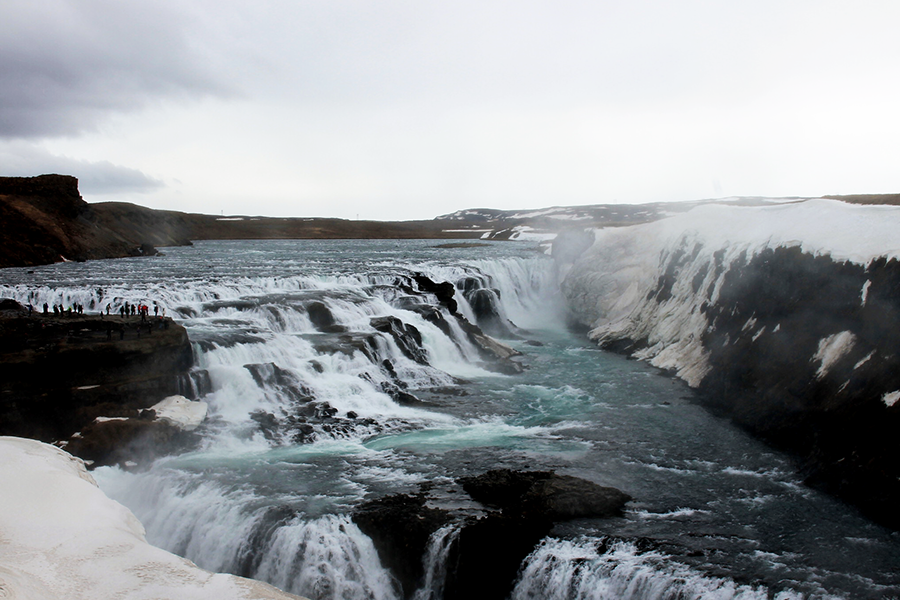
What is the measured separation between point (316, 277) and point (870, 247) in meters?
27.2

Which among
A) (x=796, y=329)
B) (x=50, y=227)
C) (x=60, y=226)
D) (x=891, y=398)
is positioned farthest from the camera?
(x=60, y=226)

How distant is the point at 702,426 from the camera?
1848cm

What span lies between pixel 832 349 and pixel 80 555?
710 inches

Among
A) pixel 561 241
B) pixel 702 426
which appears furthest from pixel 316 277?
pixel 702 426

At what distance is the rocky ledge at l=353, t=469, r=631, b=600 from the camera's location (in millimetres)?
11086

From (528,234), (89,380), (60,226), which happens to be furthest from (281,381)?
(528,234)

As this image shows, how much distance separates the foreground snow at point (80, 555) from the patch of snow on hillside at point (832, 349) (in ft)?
49.9

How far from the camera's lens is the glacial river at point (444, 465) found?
10695 millimetres

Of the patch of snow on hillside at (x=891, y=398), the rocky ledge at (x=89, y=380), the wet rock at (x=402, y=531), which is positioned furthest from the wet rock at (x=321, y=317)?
the patch of snow on hillside at (x=891, y=398)

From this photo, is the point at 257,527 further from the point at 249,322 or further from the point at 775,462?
the point at 249,322

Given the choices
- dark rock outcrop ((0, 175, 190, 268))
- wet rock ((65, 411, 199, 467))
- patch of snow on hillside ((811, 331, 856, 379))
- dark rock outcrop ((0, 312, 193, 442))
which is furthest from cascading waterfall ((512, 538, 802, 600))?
dark rock outcrop ((0, 175, 190, 268))

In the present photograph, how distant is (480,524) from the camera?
11547mm

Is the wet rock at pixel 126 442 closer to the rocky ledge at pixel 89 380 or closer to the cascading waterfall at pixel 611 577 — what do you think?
the rocky ledge at pixel 89 380

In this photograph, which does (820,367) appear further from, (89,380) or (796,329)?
(89,380)
